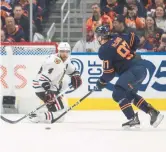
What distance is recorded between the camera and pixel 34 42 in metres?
7.75

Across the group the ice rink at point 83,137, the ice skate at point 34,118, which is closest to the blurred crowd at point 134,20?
the ice rink at point 83,137

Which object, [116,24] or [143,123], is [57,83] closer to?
[143,123]

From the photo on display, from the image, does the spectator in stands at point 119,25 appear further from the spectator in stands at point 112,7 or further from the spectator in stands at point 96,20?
the spectator in stands at point 112,7

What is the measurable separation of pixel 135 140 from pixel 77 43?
10.6ft

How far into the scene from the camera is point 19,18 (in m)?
8.71

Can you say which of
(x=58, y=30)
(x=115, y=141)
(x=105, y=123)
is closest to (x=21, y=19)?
(x=58, y=30)

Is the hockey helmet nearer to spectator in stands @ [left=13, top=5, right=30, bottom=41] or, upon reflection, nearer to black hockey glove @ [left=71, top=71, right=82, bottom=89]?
black hockey glove @ [left=71, top=71, right=82, bottom=89]

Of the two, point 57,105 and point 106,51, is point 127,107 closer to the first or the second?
point 106,51

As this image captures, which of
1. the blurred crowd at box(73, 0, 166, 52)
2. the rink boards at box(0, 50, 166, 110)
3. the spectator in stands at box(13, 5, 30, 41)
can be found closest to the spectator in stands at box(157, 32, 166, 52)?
the blurred crowd at box(73, 0, 166, 52)

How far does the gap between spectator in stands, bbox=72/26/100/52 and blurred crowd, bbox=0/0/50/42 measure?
748mm

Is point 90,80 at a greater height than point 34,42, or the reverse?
point 34,42

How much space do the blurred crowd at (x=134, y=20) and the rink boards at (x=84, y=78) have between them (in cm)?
22

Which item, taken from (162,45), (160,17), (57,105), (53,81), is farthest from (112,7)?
(57,105)

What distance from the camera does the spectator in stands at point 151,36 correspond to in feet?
27.0
